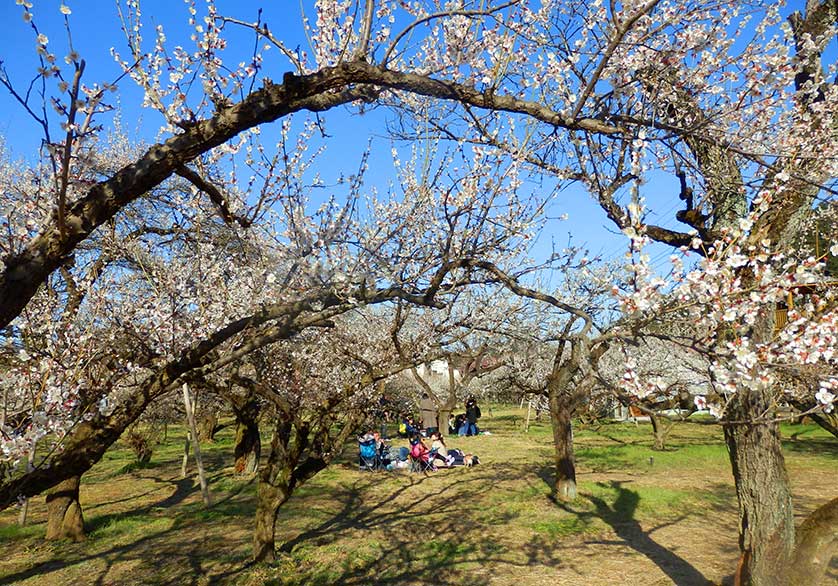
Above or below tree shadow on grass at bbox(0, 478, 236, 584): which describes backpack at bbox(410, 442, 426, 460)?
above

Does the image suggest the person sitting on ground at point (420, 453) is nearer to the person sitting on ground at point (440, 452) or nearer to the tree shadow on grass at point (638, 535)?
the person sitting on ground at point (440, 452)

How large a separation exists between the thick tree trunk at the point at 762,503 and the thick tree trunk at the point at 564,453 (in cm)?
595

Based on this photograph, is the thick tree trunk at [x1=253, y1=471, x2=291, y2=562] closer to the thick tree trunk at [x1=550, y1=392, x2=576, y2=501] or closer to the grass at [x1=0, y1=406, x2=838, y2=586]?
the grass at [x1=0, y1=406, x2=838, y2=586]

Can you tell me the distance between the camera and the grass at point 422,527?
7.60 m

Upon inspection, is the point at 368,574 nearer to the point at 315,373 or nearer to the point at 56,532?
the point at 56,532

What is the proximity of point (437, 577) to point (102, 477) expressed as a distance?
40.7 feet

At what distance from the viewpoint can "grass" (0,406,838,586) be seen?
760cm

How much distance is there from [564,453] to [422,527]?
12.4 ft

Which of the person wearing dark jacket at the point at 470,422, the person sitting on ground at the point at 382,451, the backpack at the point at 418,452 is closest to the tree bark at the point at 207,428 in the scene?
the person sitting on ground at the point at 382,451

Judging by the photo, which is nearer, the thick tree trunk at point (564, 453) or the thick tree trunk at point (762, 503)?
the thick tree trunk at point (762, 503)

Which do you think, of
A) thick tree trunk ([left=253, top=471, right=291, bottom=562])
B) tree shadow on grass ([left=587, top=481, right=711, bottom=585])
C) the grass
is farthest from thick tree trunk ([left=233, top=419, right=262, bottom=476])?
tree shadow on grass ([left=587, top=481, right=711, bottom=585])

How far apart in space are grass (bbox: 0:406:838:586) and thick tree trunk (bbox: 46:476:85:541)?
311 mm

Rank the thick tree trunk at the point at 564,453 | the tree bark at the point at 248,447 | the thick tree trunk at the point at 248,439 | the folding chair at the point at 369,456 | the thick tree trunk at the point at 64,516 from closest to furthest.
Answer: the thick tree trunk at the point at 64,516
the thick tree trunk at the point at 564,453
the thick tree trunk at the point at 248,439
the tree bark at the point at 248,447
the folding chair at the point at 369,456

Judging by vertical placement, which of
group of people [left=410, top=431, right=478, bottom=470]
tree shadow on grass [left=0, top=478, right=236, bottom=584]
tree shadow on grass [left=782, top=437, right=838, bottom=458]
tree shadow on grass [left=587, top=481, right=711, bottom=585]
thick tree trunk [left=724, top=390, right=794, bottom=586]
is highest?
thick tree trunk [left=724, top=390, right=794, bottom=586]
